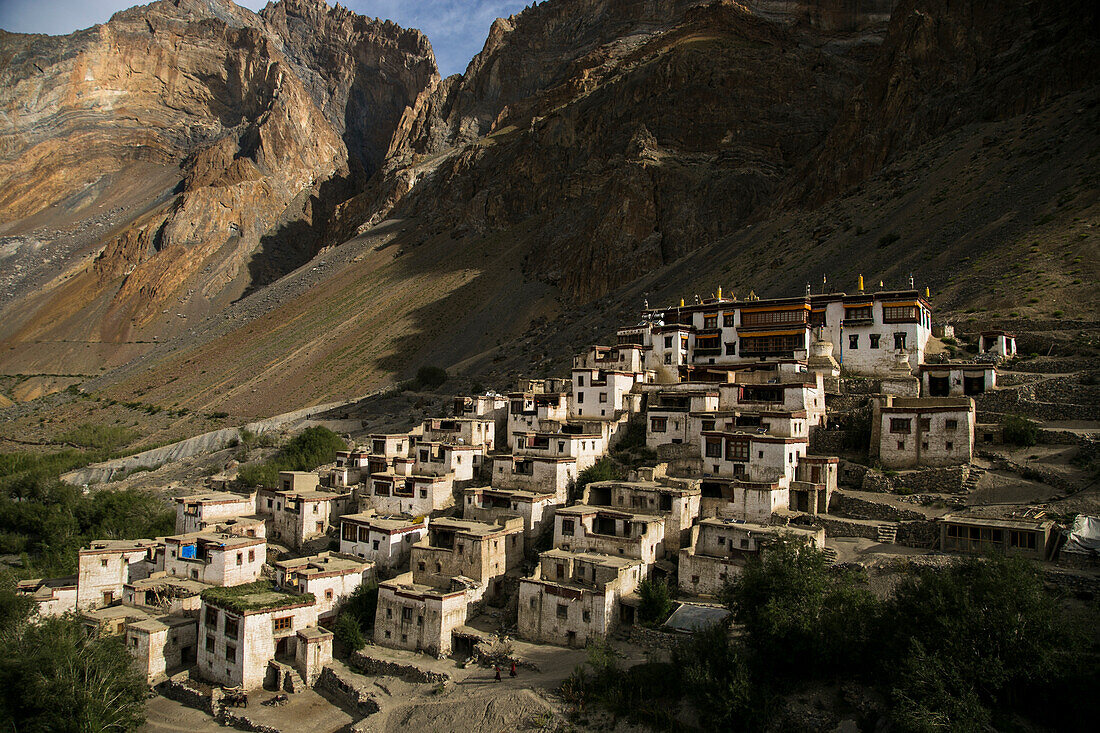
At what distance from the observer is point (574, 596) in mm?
23422

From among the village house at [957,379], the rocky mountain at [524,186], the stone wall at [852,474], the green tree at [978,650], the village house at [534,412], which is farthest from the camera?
the rocky mountain at [524,186]

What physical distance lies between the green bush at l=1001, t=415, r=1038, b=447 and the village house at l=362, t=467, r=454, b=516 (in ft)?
68.8

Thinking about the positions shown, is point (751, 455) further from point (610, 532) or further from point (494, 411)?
point (494, 411)

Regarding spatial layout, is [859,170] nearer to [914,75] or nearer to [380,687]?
[914,75]

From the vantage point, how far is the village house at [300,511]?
33094mm

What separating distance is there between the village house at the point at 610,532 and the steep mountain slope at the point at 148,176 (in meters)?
116

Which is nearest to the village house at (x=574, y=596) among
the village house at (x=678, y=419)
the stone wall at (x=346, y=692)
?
the stone wall at (x=346, y=692)

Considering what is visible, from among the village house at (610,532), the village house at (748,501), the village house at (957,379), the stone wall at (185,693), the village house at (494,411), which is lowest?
the stone wall at (185,693)

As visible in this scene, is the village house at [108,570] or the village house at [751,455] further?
the village house at [108,570]

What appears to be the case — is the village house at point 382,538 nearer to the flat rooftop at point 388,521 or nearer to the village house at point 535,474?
the flat rooftop at point 388,521

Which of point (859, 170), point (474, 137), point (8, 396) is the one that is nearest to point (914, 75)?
point (859, 170)

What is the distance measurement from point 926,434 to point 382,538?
64.9 feet

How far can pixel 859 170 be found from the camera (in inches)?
2936

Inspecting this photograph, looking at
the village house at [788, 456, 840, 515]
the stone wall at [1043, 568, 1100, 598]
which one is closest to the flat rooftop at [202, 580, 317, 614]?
the village house at [788, 456, 840, 515]
